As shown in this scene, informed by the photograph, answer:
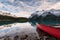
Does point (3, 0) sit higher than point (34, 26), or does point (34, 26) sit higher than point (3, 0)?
point (3, 0)

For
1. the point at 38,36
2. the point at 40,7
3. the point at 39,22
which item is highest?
the point at 40,7

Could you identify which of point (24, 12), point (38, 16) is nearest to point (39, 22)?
point (38, 16)

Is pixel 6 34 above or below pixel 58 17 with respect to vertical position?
below

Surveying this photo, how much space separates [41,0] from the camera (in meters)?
1.27

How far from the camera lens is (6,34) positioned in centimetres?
118

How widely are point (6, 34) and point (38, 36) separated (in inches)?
11.1

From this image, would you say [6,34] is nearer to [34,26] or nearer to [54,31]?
[34,26]

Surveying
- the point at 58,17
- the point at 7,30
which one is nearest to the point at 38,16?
the point at 58,17

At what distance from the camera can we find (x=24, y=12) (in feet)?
4.06

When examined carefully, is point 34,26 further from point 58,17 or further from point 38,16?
point 58,17

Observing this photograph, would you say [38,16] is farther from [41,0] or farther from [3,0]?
[3,0]

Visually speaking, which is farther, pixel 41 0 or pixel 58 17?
pixel 41 0

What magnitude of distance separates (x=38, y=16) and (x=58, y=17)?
17cm

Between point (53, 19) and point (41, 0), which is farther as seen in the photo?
point (41, 0)
